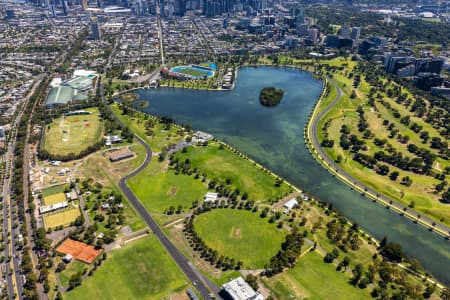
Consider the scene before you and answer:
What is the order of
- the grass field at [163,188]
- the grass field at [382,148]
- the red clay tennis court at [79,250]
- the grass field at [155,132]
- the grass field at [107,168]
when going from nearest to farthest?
the red clay tennis court at [79,250] → the grass field at [163,188] → the grass field at [382,148] → the grass field at [107,168] → the grass field at [155,132]

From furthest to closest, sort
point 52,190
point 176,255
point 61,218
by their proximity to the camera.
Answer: point 52,190 → point 61,218 → point 176,255

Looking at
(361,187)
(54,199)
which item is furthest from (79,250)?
(361,187)

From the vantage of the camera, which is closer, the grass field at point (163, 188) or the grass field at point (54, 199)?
the grass field at point (54, 199)

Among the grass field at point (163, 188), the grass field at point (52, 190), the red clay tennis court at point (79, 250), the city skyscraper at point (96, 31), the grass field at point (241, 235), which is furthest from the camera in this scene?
the city skyscraper at point (96, 31)

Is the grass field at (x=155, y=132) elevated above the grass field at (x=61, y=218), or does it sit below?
above

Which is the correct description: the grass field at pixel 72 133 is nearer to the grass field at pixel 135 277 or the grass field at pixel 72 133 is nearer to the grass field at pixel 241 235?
the grass field at pixel 135 277

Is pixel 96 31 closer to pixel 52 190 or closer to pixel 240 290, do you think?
pixel 52 190

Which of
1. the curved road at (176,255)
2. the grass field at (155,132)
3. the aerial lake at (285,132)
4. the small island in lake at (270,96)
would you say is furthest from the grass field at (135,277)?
the small island in lake at (270,96)
